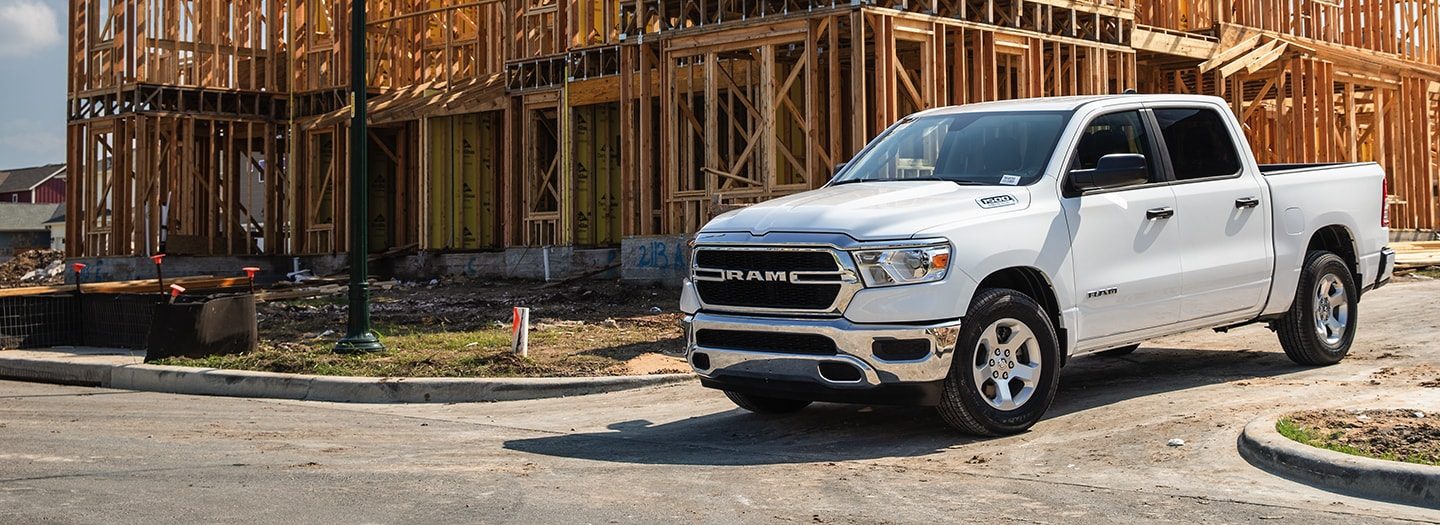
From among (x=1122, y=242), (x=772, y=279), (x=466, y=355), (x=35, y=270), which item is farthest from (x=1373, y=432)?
(x=35, y=270)

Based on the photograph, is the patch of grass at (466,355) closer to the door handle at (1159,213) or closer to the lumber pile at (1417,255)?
the door handle at (1159,213)

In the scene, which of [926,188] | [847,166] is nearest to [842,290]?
[926,188]

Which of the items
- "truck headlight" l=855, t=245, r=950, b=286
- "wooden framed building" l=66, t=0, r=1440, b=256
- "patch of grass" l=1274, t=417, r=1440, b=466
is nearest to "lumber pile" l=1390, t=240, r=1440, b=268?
"wooden framed building" l=66, t=0, r=1440, b=256

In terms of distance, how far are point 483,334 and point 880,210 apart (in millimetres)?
7927

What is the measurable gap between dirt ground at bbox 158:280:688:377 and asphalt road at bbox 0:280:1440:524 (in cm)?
107

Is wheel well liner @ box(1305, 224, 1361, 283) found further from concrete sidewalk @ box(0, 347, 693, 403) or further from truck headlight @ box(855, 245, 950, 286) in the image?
concrete sidewalk @ box(0, 347, 693, 403)

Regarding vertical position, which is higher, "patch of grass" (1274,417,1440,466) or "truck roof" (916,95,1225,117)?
"truck roof" (916,95,1225,117)

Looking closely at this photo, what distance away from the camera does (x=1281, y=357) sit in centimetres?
1091

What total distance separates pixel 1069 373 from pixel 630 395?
341cm

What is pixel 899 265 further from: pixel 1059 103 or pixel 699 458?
pixel 1059 103

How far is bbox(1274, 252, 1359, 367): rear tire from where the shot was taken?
32.3 feet

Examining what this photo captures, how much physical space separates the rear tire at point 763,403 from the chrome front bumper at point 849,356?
1.14m

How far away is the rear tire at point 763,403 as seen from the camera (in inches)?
357

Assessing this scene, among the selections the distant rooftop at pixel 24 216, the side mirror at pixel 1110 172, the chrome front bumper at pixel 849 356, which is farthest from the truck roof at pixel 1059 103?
the distant rooftop at pixel 24 216
